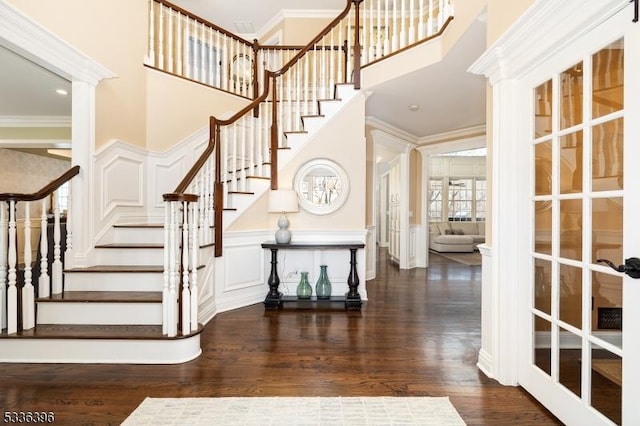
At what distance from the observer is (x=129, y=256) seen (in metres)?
3.11

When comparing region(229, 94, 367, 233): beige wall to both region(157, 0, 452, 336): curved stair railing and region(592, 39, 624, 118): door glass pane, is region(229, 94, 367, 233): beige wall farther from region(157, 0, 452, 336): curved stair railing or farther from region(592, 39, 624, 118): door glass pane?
region(592, 39, 624, 118): door glass pane

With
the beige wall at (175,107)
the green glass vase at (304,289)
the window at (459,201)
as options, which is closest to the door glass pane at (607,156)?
the green glass vase at (304,289)

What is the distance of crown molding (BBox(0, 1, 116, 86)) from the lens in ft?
7.21

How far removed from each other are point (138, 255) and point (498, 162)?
3.18m

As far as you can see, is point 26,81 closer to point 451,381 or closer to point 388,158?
point 451,381

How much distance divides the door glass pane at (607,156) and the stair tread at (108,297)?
113 inches

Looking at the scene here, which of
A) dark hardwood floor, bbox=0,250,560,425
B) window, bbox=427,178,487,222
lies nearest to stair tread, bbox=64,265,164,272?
dark hardwood floor, bbox=0,250,560,425

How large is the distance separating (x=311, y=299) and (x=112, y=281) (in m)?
2.02

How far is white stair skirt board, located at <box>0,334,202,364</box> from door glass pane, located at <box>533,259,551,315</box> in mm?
2369

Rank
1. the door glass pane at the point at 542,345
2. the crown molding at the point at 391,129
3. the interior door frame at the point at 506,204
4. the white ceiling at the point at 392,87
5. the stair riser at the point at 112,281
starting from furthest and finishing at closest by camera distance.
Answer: the crown molding at the point at 391,129 < the white ceiling at the point at 392,87 < the stair riser at the point at 112,281 < the interior door frame at the point at 506,204 < the door glass pane at the point at 542,345

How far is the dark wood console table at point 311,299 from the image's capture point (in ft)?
11.9

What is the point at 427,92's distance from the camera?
13.5ft

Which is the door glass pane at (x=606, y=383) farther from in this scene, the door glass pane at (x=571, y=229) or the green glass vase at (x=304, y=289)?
the green glass vase at (x=304, y=289)

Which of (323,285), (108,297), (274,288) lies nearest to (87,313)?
(108,297)
